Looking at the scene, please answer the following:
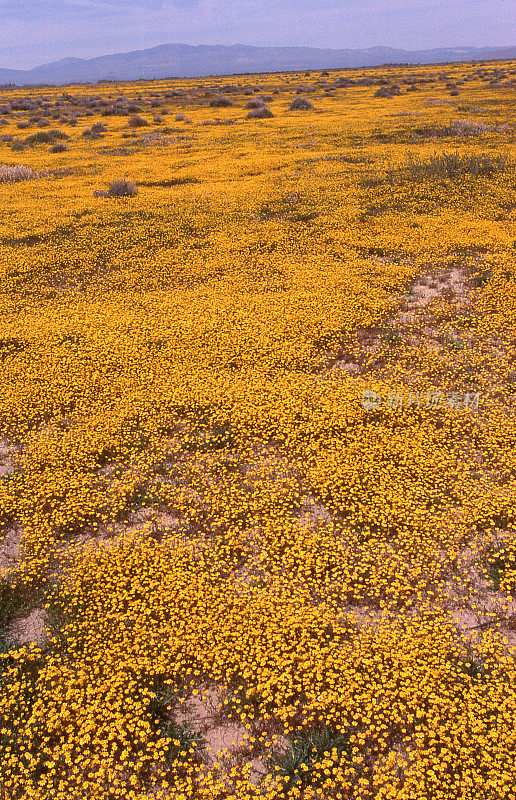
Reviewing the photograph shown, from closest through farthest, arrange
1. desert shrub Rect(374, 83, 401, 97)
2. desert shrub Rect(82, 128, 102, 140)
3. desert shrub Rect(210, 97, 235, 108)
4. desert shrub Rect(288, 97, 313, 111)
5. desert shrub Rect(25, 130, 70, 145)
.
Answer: desert shrub Rect(25, 130, 70, 145) < desert shrub Rect(82, 128, 102, 140) < desert shrub Rect(288, 97, 313, 111) < desert shrub Rect(374, 83, 401, 97) < desert shrub Rect(210, 97, 235, 108)

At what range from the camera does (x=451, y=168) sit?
2623cm

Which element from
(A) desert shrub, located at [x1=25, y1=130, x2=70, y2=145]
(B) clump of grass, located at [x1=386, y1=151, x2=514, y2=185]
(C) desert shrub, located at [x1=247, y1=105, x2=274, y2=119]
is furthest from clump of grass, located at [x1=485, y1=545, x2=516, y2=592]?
(C) desert shrub, located at [x1=247, y1=105, x2=274, y2=119]

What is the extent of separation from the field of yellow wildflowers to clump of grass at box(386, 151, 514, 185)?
5.23m

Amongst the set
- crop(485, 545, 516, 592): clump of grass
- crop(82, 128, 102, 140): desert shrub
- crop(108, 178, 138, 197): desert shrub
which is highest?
crop(82, 128, 102, 140): desert shrub

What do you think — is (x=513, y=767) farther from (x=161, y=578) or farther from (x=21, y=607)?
(x=21, y=607)

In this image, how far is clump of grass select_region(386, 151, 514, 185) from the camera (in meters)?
25.8

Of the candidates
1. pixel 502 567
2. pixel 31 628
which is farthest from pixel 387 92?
pixel 31 628

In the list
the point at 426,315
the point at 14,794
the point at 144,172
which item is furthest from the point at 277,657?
the point at 144,172

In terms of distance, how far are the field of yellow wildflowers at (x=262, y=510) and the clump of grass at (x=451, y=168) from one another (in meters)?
5.23

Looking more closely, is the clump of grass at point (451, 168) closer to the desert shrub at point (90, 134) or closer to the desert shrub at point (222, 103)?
the desert shrub at point (90, 134)

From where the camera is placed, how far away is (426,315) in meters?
14.6

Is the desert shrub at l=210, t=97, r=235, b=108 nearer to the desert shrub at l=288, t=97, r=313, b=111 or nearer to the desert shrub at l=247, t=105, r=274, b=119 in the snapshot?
the desert shrub at l=288, t=97, r=313, b=111

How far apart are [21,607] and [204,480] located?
3.78m

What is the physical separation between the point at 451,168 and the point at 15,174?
90.6 ft
